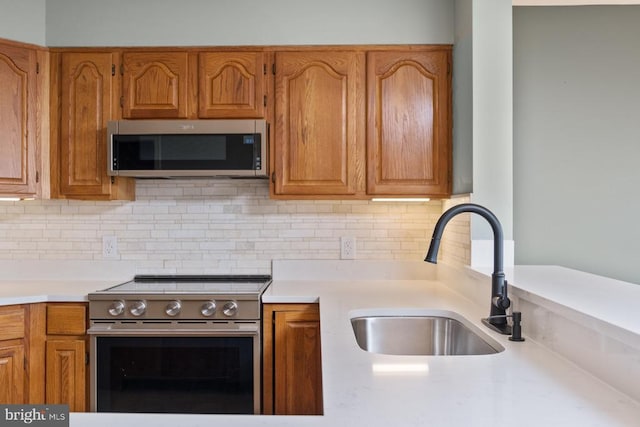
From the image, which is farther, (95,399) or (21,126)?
(21,126)

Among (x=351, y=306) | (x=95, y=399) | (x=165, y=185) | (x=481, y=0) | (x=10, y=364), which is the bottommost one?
(x=95, y=399)

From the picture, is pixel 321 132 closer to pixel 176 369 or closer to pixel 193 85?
pixel 193 85

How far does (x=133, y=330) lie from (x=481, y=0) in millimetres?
2241

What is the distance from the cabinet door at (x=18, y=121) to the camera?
2389 millimetres

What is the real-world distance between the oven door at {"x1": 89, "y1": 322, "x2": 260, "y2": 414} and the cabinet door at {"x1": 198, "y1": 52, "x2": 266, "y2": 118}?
1.09m

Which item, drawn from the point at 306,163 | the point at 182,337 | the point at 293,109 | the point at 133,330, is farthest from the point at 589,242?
the point at 133,330

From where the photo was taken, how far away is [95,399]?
84.5 inches

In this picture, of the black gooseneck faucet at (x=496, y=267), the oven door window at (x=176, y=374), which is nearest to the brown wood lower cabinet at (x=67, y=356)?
the oven door window at (x=176, y=374)

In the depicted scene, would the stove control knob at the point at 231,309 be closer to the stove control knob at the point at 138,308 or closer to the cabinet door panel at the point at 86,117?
the stove control knob at the point at 138,308

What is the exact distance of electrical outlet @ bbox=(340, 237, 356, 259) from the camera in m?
2.72

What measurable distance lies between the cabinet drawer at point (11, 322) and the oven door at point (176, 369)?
1.10ft

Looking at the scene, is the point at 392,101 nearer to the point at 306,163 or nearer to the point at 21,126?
the point at 306,163

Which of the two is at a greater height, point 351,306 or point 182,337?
point 351,306

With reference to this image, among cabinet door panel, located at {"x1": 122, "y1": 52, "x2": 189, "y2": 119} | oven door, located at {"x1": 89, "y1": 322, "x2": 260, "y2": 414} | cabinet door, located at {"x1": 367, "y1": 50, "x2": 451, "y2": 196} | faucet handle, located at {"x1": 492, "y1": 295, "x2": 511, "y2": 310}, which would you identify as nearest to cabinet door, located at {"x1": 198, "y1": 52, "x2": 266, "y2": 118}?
cabinet door panel, located at {"x1": 122, "y1": 52, "x2": 189, "y2": 119}
